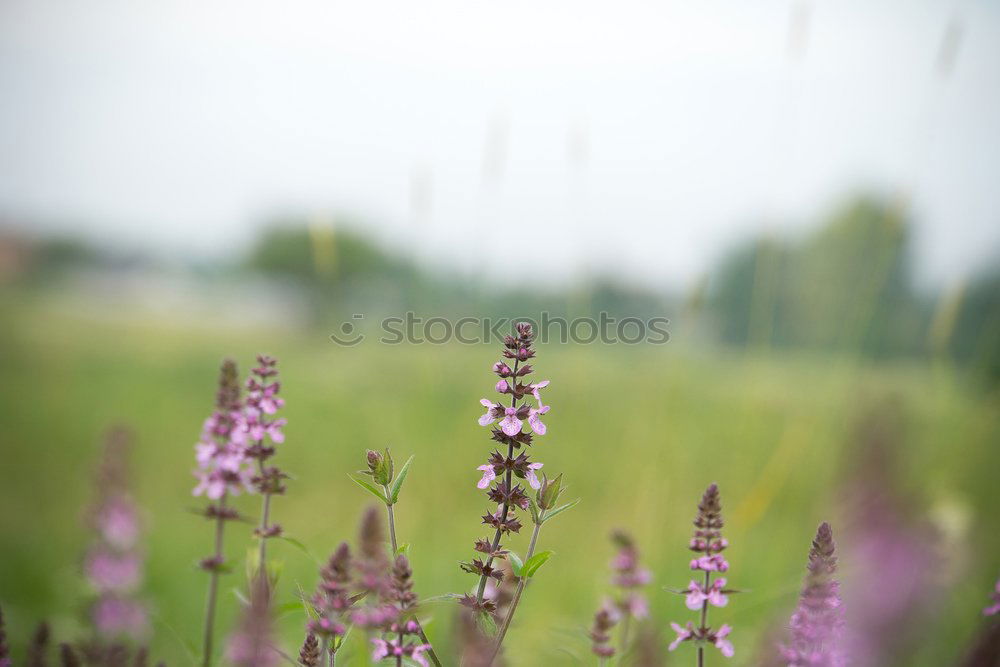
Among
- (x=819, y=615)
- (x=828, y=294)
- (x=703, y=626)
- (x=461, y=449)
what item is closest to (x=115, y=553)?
(x=703, y=626)

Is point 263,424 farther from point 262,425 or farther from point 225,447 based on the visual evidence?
point 225,447

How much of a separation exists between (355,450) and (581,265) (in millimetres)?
1870

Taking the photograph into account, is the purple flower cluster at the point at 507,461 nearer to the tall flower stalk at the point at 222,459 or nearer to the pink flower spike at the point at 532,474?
the pink flower spike at the point at 532,474

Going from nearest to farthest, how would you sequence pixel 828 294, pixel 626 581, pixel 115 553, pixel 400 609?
pixel 400 609 → pixel 626 581 → pixel 115 553 → pixel 828 294

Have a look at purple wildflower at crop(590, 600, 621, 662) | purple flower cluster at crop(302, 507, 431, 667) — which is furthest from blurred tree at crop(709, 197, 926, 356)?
purple flower cluster at crop(302, 507, 431, 667)

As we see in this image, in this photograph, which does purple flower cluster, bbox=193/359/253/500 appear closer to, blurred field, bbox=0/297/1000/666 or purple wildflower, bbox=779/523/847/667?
purple wildflower, bbox=779/523/847/667

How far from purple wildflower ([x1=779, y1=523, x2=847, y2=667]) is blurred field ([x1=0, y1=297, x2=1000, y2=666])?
4.31ft

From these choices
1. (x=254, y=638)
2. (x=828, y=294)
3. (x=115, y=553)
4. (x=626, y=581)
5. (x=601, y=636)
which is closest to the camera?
(x=254, y=638)

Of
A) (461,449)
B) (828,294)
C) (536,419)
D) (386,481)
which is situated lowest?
(461,449)

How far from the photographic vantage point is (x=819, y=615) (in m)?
0.92

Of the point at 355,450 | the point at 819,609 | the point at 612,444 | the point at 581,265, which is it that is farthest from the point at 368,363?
the point at 819,609

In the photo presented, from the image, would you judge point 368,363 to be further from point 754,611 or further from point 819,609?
point 819,609

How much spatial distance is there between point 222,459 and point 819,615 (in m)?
0.89

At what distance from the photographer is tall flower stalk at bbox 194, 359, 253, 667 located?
1.19 m
